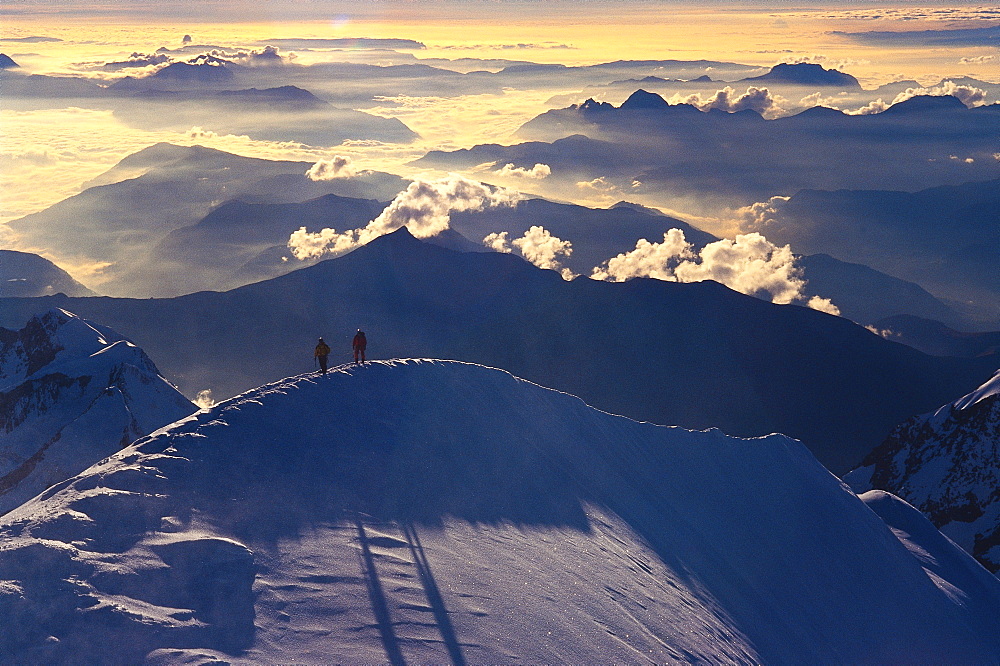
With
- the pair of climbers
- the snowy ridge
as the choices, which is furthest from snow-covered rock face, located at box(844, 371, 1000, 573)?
the pair of climbers

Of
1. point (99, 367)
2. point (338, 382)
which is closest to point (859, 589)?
point (338, 382)

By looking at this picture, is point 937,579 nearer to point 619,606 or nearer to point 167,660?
point 619,606

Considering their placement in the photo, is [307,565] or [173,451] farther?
[173,451]

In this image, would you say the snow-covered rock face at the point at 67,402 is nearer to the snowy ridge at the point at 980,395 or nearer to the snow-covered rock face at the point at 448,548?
the snow-covered rock face at the point at 448,548

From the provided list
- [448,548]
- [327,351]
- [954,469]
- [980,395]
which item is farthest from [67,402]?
[980,395]

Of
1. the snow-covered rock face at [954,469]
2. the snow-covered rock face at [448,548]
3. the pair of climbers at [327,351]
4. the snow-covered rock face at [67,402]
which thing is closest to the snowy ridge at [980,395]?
the snow-covered rock face at [954,469]
